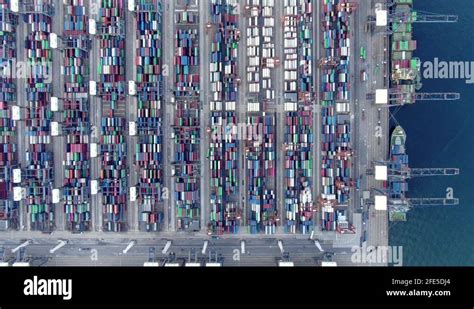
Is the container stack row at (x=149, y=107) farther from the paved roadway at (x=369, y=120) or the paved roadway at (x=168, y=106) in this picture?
the paved roadway at (x=369, y=120)

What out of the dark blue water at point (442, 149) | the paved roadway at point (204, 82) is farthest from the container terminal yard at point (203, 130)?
the dark blue water at point (442, 149)

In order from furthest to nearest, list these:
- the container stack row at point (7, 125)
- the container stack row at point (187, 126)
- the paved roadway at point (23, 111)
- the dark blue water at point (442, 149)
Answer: the dark blue water at point (442, 149) → the paved roadway at point (23, 111) → the container stack row at point (187, 126) → the container stack row at point (7, 125)

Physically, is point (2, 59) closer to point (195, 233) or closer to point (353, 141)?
point (195, 233)

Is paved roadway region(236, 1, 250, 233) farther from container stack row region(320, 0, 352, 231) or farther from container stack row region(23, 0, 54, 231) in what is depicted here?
container stack row region(23, 0, 54, 231)

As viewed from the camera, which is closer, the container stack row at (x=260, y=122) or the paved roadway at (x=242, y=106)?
the container stack row at (x=260, y=122)
